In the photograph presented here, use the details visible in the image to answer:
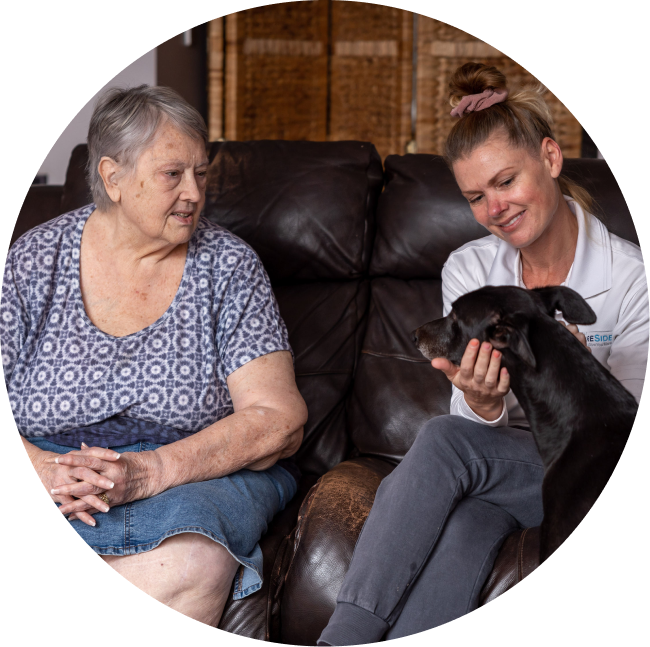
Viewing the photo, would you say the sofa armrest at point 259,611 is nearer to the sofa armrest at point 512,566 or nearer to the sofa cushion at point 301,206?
the sofa armrest at point 512,566

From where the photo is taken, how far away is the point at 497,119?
4.71 feet

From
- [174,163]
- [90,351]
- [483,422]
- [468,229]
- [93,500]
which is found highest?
[174,163]

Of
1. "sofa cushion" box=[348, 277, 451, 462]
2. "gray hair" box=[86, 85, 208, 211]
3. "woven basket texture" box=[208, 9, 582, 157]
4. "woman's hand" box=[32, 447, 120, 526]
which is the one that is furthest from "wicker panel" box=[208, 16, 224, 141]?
"woman's hand" box=[32, 447, 120, 526]

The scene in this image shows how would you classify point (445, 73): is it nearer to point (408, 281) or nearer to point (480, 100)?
point (408, 281)

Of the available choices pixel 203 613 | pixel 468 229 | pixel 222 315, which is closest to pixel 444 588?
pixel 203 613

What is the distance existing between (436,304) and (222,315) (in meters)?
0.75

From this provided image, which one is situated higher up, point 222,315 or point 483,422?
point 222,315

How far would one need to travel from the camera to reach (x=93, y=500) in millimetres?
1294

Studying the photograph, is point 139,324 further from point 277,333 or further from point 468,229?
point 468,229

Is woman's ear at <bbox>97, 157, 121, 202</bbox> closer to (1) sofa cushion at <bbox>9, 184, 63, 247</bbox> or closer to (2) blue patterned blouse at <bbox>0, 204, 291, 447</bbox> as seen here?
(2) blue patterned blouse at <bbox>0, 204, 291, 447</bbox>

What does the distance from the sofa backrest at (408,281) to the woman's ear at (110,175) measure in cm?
86

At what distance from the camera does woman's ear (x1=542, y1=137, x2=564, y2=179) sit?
1451 mm

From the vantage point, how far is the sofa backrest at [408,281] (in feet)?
6.31

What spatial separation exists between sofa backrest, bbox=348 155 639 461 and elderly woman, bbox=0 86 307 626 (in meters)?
0.42
